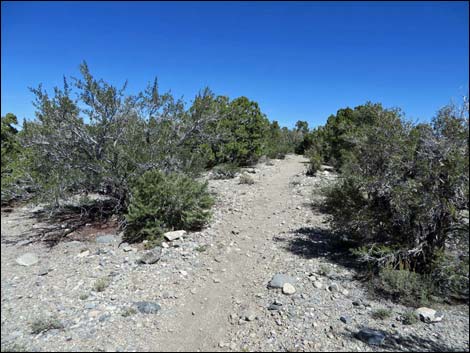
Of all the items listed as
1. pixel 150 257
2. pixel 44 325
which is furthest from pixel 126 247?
pixel 44 325

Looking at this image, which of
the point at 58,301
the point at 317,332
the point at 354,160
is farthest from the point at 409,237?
the point at 58,301

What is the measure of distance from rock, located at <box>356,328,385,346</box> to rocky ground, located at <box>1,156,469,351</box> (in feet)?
0.06

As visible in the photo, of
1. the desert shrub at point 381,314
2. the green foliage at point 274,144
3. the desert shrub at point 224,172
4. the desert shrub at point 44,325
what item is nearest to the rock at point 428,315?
the desert shrub at point 381,314

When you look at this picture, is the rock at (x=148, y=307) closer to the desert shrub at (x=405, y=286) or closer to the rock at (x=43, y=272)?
the rock at (x=43, y=272)

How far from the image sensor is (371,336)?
344 cm

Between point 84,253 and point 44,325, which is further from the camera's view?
point 84,253

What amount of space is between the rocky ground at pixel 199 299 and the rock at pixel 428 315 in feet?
0.20

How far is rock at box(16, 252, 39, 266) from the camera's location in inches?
213

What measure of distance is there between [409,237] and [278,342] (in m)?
2.78

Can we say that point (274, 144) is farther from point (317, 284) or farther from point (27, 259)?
point (27, 259)

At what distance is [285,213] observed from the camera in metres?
8.98

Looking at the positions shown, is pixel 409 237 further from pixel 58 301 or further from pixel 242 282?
pixel 58 301

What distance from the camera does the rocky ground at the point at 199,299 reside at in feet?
11.4

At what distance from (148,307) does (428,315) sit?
12.0ft
